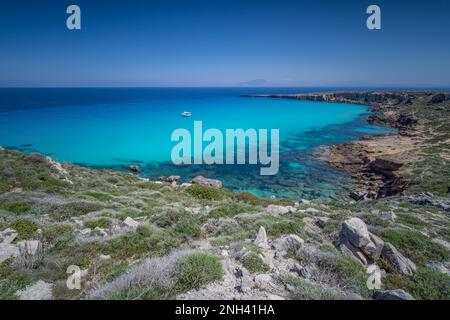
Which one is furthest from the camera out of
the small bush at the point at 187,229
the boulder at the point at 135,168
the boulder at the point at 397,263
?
the boulder at the point at 135,168

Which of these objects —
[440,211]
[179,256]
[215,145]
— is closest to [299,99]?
[215,145]

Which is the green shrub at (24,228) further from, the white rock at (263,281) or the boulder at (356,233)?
the boulder at (356,233)

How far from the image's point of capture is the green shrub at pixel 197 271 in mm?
4551

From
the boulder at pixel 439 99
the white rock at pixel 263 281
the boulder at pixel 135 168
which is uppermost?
the boulder at pixel 439 99

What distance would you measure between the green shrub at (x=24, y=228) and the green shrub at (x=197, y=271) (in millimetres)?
5436

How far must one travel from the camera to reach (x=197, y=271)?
4762 mm

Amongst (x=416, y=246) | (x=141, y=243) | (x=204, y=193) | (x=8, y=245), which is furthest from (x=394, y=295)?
(x=204, y=193)

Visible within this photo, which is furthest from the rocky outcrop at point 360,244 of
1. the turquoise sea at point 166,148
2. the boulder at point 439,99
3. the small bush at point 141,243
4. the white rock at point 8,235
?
the boulder at point 439,99

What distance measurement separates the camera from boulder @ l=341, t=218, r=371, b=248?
20.5 ft
